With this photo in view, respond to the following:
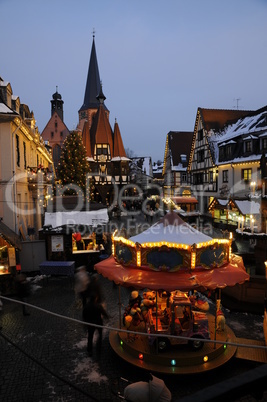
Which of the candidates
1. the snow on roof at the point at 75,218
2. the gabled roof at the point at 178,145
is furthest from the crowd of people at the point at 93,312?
the gabled roof at the point at 178,145

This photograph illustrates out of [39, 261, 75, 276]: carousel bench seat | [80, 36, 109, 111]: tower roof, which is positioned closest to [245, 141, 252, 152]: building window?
[39, 261, 75, 276]: carousel bench seat

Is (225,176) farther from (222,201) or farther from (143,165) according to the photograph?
(143,165)

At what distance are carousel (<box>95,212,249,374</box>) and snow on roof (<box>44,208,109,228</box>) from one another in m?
8.84

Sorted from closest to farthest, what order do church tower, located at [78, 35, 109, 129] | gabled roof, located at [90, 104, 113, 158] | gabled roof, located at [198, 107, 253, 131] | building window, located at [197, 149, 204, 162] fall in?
gabled roof, located at [198, 107, 253, 131] → building window, located at [197, 149, 204, 162] → gabled roof, located at [90, 104, 113, 158] → church tower, located at [78, 35, 109, 129]

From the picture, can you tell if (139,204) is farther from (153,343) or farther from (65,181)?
(153,343)

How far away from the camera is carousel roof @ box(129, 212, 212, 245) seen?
25.8 ft

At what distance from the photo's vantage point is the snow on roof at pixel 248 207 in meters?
21.8

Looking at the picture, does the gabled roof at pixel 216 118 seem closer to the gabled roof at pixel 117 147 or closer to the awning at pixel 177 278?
the gabled roof at pixel 117 147

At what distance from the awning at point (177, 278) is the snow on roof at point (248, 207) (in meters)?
14.6

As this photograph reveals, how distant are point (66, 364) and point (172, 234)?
452 cm

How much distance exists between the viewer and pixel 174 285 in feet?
23.2

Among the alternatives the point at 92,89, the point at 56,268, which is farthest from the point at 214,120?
the point at 92,89

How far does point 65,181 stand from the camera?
30.6 metres

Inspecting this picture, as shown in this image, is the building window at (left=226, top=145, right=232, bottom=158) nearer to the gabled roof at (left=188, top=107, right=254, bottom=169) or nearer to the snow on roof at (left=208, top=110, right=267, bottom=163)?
the snow on roof at (left=208, top=110, right=267, bottom=163)
